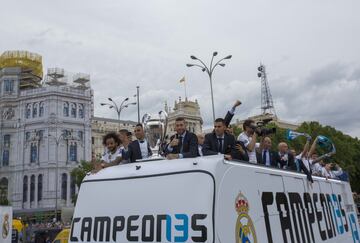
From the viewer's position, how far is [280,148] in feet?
24.4

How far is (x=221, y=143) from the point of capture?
5.24 metres

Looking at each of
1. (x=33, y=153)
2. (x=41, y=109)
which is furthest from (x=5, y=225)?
(x=41, y=109)

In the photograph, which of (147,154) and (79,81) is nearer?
(147,154)

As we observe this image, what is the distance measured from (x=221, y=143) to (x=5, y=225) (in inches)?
591

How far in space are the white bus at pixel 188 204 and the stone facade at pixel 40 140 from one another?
6086cm

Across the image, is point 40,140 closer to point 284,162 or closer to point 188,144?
point 284,162

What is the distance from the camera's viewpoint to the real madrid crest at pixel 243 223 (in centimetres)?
385

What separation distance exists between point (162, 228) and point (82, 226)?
1.12 metres

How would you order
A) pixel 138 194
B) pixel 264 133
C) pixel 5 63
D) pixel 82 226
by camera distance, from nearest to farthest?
1. pixel 138 194
2. pixel 82 226
3. pixel 264 133
4. pixel 5 63

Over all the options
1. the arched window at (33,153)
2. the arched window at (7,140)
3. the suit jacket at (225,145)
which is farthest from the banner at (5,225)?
the arched window at (7,140)

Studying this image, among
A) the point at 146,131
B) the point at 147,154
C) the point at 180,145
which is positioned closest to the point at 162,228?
the point at 180,145

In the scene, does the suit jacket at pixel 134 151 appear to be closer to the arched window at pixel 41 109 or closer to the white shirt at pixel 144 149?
the white shirt at pixel 144 149

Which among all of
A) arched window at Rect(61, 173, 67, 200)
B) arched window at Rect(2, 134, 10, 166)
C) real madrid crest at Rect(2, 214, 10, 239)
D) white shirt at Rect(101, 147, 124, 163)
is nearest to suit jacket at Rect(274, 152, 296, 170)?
white shirt at Rect(101, 147, 124, 163)

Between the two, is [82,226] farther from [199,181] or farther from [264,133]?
[264,133]
